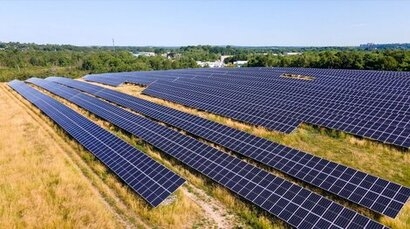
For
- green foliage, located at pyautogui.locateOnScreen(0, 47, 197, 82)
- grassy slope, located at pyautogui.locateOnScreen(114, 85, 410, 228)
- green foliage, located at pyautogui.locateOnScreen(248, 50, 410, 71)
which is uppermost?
grassy slope, located at pyautogui.locateOnScreen(114, 85, 410, 228)

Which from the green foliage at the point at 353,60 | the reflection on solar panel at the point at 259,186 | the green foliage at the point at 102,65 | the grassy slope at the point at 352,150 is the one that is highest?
the reflection on solar panel at the point at 259,186

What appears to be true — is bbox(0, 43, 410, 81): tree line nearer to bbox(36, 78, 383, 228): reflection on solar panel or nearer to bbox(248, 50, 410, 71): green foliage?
bbox(248, 50, 410, 71): green foliage

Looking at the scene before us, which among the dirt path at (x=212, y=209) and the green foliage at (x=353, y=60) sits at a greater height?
the dirt path at (x=212, y=209)

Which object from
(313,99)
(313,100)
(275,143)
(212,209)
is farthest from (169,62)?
(212,209)

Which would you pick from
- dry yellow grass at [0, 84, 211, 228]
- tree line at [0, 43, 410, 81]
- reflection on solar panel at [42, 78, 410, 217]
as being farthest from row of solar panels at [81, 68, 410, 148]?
tree line at [0, 43, 410, 81]

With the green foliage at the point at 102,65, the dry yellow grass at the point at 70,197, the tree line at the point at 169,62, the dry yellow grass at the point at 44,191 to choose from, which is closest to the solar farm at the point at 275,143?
the dry yellow grass at the point at 70,197

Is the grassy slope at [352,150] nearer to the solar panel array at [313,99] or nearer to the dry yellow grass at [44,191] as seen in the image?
the solar panel array at [313,99]

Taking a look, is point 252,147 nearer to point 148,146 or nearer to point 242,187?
point 242,187
